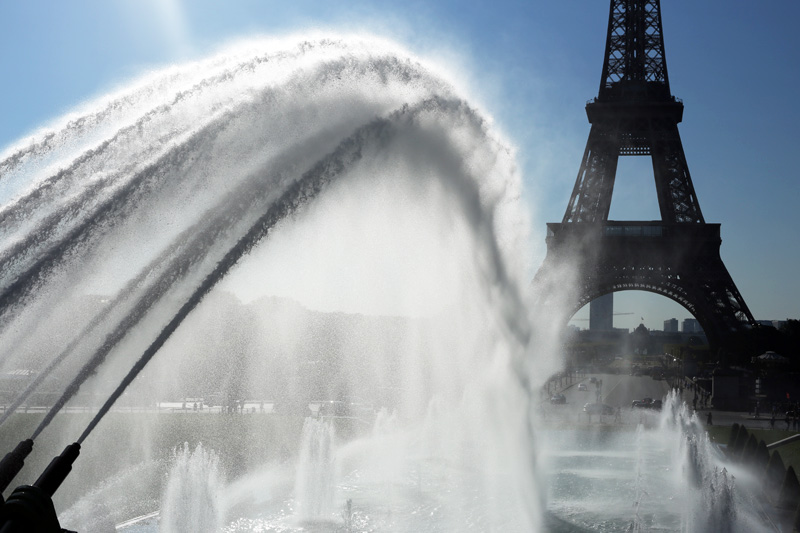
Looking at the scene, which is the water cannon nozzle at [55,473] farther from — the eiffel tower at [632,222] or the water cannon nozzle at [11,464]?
the eiffel tower at [632,222]

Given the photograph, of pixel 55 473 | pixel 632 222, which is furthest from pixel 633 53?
pixel 55 473

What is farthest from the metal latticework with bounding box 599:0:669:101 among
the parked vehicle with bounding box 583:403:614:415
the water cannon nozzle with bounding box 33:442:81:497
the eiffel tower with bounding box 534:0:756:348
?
the water cannon nozzle with bounding box 33:442:81:497

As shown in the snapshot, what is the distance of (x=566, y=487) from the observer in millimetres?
22344

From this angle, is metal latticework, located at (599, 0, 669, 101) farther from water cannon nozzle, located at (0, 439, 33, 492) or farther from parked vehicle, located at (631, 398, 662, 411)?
water cannon nozzle, located at (0, 439, 33, 492)

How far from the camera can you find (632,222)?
6231 centimetres

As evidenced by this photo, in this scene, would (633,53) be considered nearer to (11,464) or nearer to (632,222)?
(632,222)

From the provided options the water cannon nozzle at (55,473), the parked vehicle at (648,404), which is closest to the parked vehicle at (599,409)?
the parked vehicle at (648,404)

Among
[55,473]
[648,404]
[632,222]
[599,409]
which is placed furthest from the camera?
[632,222]

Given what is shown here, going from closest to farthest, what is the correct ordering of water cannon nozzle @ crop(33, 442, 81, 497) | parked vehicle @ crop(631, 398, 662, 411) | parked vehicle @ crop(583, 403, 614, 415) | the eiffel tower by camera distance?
water cannon nozzle @ crop(33, 442, 81, 497), parked vehicle @ crop(583, 403, 614, 415), parked vehicle @ crop(631, 398, 662, 411), the eiffel tower

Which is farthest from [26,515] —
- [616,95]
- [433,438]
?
[616,95]

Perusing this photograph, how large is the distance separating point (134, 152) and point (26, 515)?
9.43m

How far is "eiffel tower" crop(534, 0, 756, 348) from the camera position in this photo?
60.2 metres

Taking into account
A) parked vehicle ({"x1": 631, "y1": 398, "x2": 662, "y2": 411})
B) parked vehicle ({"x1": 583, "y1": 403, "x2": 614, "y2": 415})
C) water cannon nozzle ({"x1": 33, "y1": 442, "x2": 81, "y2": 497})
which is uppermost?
parked vehicle ({"x1": 631, "y1": 398, "x2": 662, "y2": 411})

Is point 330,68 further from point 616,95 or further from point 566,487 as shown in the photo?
point 616,95
